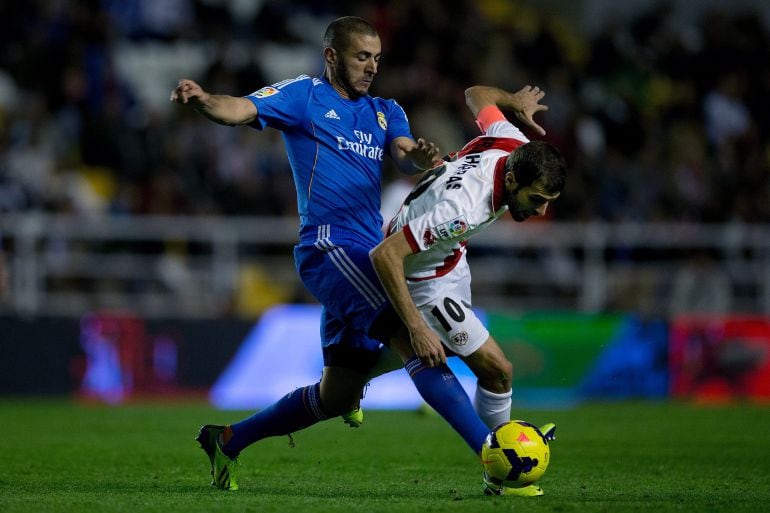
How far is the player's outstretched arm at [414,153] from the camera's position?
20.8 feet

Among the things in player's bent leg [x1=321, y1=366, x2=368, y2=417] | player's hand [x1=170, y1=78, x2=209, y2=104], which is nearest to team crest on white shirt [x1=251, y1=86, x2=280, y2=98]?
player's hand [x1=170, y1=78, x2=209, y2=104]

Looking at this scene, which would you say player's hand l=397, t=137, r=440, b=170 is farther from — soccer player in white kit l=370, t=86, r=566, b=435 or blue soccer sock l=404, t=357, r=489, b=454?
blue soccer sock l=404, t=357, r=489, b=454

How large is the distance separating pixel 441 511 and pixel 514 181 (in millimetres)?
1519

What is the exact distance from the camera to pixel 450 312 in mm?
6035

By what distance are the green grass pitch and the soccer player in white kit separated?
66 centimetres

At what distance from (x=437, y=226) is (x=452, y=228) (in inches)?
2.9

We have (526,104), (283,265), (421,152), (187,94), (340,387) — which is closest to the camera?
(187,94)

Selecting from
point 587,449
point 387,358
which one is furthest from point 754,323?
point 387,358

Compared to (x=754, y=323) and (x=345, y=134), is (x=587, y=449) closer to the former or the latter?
(x=345, y=134)

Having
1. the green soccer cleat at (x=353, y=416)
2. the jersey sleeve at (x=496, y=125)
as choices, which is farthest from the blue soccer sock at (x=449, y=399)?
the jersey sleeve at (x=496, y=125)

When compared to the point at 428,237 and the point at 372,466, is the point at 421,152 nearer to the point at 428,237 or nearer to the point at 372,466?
the point at 428,237

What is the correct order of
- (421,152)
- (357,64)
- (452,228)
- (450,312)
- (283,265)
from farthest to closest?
(283,265), (357,64), (421,152), (450,312), (452,228)

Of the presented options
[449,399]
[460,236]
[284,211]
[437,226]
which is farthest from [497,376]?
[284,211]

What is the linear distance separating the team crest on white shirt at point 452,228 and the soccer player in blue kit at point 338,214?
1.51 feet
